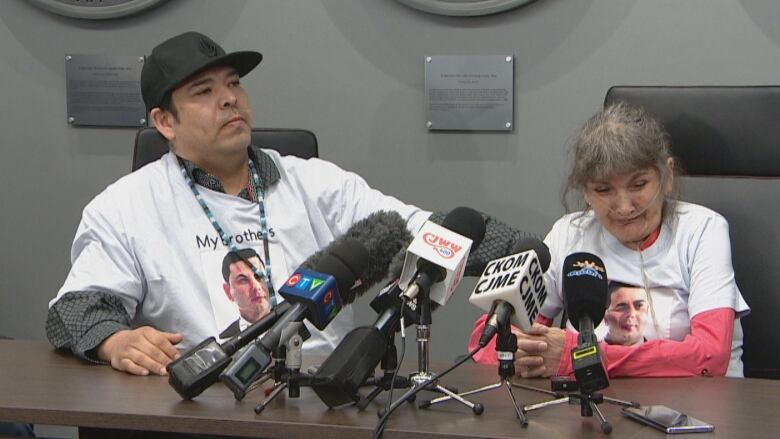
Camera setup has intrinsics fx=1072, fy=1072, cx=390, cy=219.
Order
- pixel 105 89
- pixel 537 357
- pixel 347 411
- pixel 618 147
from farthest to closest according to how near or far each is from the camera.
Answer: pixel 105 89 < pixel 618 147 < pixel 537 357 < pixel 347 411

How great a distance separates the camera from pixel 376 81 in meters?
3.11

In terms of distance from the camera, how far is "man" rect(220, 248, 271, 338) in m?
2.25

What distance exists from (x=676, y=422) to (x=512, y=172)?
1631 mm

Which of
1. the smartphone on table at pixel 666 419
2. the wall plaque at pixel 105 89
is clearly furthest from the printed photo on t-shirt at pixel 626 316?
the wall plaque at pixel 105 89

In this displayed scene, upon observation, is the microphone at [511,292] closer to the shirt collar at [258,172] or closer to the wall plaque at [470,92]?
the shirt collar at [258,172]

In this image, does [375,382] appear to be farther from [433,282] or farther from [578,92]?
[578,92]

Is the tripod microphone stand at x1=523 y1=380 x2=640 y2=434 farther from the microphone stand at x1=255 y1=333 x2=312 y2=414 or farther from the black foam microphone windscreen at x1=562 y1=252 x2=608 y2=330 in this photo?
the microphone stand at x1=255 y1=333 x2=312 y2=414

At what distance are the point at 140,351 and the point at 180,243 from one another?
0.43 meters

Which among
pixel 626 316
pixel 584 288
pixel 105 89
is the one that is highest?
pixel 105 89

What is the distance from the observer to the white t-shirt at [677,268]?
2.10 m

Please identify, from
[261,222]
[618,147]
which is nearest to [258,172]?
[261,222]

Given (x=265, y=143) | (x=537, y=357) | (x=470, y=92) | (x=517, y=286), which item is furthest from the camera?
(x=470, y=92)

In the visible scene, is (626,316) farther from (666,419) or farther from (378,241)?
(666,419)

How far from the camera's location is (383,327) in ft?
5.02
